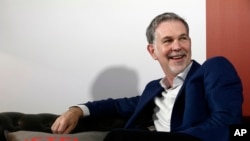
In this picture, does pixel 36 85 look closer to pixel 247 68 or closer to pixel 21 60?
pixel 21 60

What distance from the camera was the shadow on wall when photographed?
1.90m

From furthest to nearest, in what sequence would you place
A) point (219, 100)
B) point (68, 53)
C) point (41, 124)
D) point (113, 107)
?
1. point (68, 53)
2. point (113, 107)
3. point (41, 124)
4. point (219, 100)

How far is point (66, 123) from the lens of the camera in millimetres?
1532

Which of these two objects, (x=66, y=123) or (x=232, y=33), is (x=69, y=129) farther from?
(x=232, y=33)

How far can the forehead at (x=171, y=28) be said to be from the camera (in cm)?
153

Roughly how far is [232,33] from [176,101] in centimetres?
61

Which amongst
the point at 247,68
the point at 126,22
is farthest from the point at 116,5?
the point at 247,68

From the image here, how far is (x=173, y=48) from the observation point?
1.53 meters

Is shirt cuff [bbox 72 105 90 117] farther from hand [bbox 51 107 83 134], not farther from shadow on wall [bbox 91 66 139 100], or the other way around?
shadow on wall [bbox 91 66 139 100]

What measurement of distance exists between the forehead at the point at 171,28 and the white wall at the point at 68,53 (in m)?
0.34

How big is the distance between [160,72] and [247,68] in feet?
1.50

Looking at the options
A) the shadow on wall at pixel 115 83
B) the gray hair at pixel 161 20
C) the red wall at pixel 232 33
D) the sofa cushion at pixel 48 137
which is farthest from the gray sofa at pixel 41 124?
the gray hair at pixel 161 20

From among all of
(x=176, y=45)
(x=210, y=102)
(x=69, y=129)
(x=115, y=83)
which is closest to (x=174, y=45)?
(x=176, y=45)

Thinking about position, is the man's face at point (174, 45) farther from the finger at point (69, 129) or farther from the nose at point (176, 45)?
the finger at point (69, 129)
